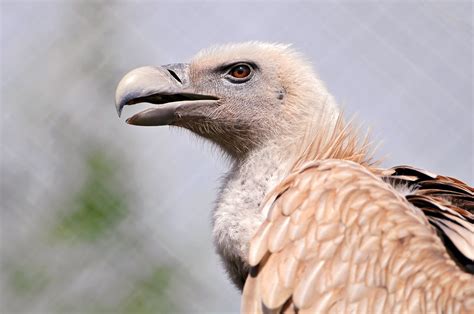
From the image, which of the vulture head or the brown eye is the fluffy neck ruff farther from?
the brown eye

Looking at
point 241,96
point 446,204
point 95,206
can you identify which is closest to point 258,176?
point 241,96

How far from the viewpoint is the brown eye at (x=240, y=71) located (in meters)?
2.91

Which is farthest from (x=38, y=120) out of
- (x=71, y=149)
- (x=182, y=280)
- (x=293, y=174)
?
(x=293, y=174)

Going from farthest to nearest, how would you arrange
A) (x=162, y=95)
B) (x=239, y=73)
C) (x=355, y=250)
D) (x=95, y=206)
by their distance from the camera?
(x=95, y=206) < (x=239, y=73) < (x=162, y=95) < (x=355, y=250)

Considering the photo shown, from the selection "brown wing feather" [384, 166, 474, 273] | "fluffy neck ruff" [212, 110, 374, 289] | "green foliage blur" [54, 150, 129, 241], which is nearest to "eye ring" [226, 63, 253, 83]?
"fluffy neck ruff" [212, 110, 374, 289]

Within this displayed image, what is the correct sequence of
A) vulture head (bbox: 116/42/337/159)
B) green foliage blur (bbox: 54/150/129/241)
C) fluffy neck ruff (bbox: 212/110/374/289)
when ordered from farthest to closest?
green foliage blur (bbox: 54/150/129/241)
vulture head (bbox: 116/42/337/159)
fluffy neck ruff (bbox: 212/110/374/289)

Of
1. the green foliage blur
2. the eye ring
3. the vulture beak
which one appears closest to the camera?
the vulture beak

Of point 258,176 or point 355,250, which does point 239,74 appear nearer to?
point 258,176

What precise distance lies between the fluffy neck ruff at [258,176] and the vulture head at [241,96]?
2.7 inches

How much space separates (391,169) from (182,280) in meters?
1.30

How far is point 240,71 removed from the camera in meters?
2.92

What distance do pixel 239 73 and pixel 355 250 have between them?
2.55 ft

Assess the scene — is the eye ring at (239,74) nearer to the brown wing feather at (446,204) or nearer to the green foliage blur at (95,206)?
the brown wing feather at (446,204)

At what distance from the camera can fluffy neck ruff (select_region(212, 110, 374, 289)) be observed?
2508 mm
